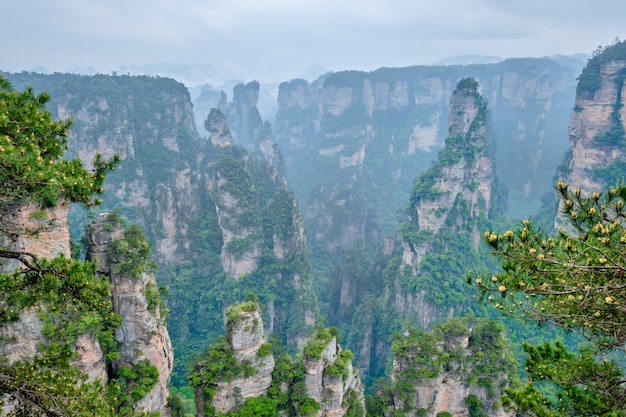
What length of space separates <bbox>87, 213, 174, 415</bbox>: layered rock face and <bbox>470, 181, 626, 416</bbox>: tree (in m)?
14.6

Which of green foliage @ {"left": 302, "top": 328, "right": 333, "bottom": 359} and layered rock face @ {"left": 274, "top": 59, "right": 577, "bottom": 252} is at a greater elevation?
layered rock face @ {"left": 274, "top": 59, "right": 577, "bottom": 252}

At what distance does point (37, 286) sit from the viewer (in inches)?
268

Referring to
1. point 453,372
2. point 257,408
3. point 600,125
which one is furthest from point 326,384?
point 600,125

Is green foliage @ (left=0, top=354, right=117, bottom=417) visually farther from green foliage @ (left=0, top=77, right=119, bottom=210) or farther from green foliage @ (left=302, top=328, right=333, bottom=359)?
green foliage @ (left=302, top=328, right=333, bottom=359)

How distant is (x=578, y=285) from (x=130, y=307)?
16301mm

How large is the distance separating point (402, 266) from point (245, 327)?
27170 millimetres

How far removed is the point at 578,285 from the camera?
5.62 meters

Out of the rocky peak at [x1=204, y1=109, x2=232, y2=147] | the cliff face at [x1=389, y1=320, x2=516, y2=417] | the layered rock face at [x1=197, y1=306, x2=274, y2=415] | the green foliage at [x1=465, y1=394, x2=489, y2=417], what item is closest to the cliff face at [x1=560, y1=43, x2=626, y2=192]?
the cliff face at [x1=389, y1=320, x2=516, y2=417]

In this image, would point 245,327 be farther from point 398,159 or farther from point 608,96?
point 398,159

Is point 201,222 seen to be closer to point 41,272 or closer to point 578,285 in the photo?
point 41,272

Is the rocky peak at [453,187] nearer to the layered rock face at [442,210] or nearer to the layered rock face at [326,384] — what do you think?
the layered rock face at [442,210]

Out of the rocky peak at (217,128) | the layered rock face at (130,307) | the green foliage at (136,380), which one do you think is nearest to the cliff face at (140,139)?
the rocky peak at (217,128)

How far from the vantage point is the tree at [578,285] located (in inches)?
217

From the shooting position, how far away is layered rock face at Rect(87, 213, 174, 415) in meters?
16.1
